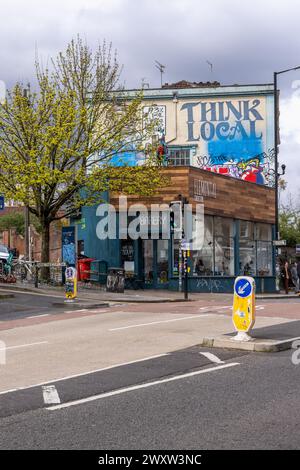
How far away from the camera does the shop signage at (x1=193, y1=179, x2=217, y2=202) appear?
31281 mm

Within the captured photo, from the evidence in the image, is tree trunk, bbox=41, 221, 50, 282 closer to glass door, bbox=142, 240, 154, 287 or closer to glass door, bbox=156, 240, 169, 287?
glass door, bbox=142, 240, 154, 287

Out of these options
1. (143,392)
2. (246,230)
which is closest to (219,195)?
(246,230)

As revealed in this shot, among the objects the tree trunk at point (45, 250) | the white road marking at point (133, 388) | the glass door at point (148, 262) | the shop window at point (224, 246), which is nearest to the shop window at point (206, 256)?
the shop window at point (224, 246)

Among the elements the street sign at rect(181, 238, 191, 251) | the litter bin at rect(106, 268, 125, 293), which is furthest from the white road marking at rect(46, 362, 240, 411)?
the litter bin at rect(106, 268, 125, 293)

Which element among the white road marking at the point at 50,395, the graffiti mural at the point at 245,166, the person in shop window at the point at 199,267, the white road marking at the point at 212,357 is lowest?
the white road marking at the point at 50,395

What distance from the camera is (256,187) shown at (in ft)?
119

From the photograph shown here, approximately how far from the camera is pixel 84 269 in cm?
3175

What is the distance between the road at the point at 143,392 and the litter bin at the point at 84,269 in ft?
54.2

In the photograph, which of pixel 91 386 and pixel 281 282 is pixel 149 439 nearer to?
pixel 91 386

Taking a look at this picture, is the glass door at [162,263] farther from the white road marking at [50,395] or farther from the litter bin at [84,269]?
the white road marking at [50,395]

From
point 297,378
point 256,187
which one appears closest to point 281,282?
point 256,187

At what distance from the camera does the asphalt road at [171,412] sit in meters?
5.89

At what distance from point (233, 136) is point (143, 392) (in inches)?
1411

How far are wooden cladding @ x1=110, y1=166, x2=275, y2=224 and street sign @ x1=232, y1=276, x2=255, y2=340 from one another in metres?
17.8
